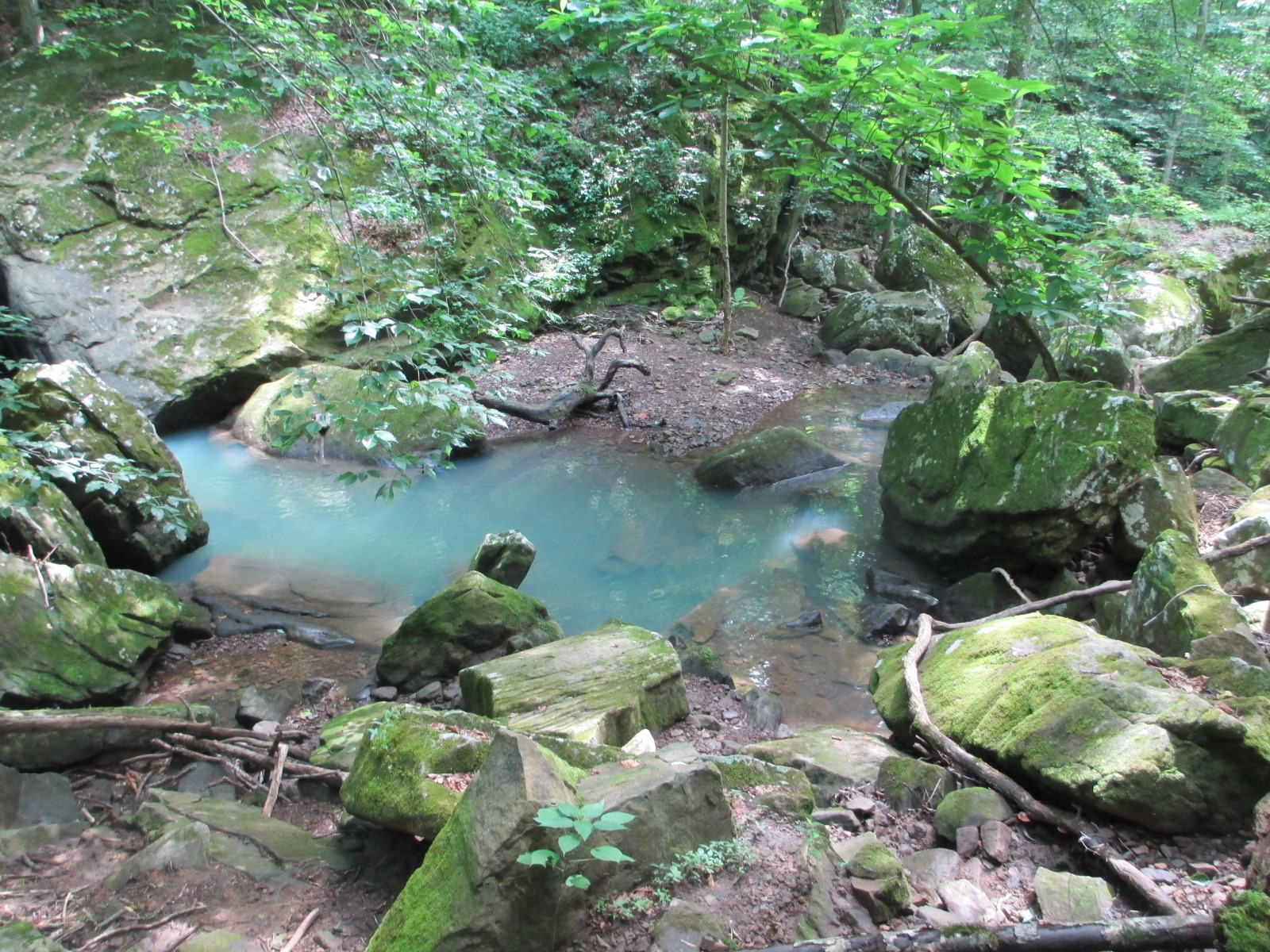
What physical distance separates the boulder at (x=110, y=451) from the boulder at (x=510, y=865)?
17.2 feet

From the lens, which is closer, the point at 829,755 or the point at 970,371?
the point at 829,755

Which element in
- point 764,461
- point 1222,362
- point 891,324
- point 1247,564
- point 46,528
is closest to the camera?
point 1247,564

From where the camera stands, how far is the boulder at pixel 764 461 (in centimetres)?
879

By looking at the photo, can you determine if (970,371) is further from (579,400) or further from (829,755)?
(829,755)

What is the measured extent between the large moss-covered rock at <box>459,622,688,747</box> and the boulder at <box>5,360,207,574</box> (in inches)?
143

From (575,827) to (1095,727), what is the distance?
212cm

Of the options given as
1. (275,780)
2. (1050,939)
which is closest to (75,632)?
(275,780)

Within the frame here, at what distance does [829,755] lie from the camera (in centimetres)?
374

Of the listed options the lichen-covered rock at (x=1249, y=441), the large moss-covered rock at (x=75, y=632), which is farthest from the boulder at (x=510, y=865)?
the lichen-covered rock at (x=1249, y=441)

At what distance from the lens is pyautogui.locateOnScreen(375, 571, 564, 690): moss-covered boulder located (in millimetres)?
5289

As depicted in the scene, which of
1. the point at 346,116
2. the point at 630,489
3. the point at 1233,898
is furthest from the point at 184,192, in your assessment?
the point at 1233,898

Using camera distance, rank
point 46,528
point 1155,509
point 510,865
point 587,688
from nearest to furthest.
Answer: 1. point 510,865
2. point 587,688
3. point 46,528
4. point 1155,509

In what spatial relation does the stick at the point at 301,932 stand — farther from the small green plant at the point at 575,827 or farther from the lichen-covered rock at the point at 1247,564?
the lichen-covered rock at the point at 1247,564

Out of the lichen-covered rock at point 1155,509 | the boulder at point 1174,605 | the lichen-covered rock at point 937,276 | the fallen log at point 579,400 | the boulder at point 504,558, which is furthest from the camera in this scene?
the lichen-covered rock at point 937,276
